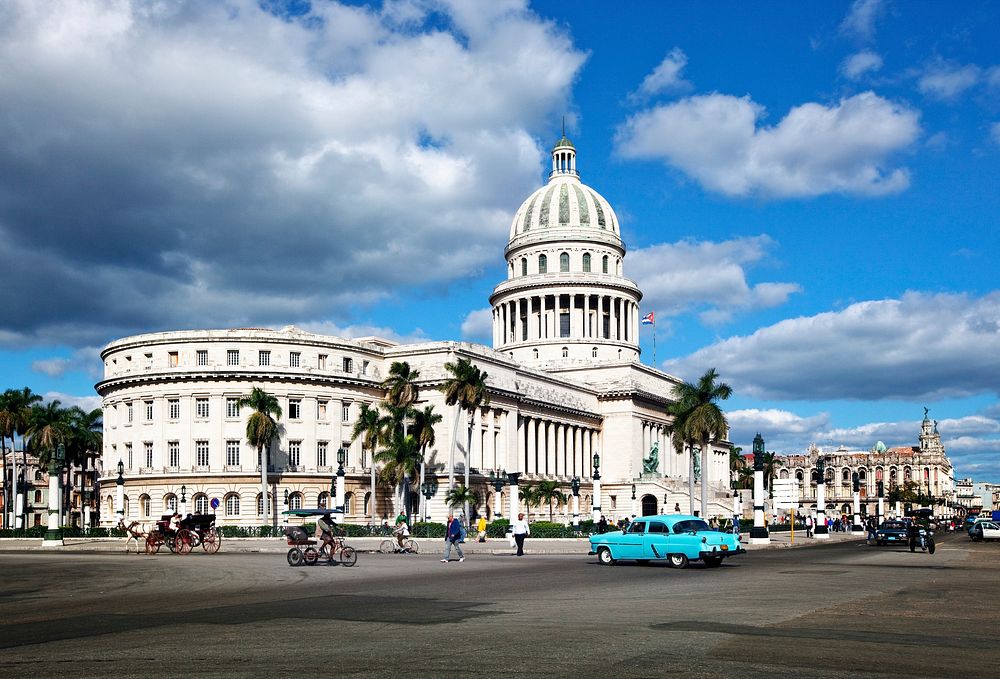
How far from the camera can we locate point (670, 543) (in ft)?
119

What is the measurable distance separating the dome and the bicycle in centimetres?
8732

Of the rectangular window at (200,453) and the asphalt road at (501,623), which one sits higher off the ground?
the rectangular window at (200,453)

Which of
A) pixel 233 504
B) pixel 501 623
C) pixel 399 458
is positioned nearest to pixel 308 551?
pixel 501 623

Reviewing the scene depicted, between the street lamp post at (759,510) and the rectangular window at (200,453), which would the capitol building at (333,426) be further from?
the street lamp post at (759,510)

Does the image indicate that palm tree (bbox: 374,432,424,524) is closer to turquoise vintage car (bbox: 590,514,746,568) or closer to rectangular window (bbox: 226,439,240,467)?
rectangular window (bbox: 226,439,240,467)

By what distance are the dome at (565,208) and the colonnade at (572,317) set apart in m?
8.41

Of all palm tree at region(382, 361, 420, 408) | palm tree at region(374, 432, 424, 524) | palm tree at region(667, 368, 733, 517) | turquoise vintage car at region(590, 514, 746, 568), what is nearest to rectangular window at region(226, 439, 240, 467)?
palm tree at region(374, 432, 424, 524)

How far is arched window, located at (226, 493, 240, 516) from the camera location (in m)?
84.4

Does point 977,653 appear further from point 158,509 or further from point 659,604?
point 158,509

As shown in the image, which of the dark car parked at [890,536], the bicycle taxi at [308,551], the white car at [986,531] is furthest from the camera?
the white car at [986,531]

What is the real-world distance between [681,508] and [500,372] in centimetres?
2490

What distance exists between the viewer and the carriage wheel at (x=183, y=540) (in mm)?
45812

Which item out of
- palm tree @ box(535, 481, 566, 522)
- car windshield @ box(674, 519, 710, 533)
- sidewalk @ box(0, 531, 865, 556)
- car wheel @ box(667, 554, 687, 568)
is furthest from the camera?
palm tree @ box(535, 481, 566, 522)

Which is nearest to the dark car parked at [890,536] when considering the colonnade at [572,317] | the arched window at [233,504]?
the arched window at [233,504]
